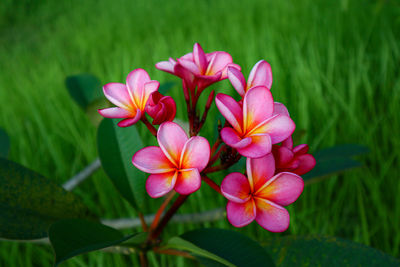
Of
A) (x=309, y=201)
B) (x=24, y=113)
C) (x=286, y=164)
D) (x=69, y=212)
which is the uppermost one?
(x=286, y=164)

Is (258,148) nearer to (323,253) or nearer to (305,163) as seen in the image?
(305,163)

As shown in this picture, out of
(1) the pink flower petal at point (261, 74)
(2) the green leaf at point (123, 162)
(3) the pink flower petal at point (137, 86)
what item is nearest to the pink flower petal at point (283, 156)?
(1) the pink flower petal at point (261, 74)

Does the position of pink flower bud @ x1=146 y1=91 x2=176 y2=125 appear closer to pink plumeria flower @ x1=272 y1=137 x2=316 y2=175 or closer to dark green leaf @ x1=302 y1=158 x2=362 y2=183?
pink plumeria flower @ x1=272 y1=137 x2=316 y2=175

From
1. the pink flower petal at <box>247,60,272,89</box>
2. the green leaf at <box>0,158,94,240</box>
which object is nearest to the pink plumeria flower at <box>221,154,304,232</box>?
the pink flower petal at <box>247,60,272,89</box>

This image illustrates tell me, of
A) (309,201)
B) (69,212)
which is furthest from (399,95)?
(69,212)

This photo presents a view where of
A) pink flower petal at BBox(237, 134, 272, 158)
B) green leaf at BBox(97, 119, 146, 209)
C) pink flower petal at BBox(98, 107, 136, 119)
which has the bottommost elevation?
green leaf at BBox(97, 119, 146, 209)

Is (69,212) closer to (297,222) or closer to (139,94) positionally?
(139,94)
